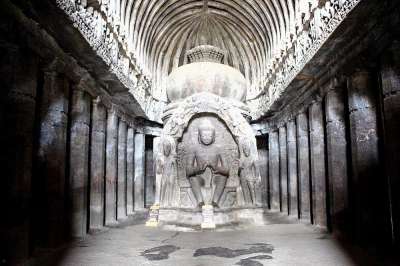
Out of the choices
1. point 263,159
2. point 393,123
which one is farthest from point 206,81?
point 393,123

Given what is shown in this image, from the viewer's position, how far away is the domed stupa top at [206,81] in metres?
15.4

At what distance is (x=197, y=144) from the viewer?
36.4ft

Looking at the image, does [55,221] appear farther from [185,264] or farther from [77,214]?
[185,264]

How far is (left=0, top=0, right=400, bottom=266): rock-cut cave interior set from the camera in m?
6.62

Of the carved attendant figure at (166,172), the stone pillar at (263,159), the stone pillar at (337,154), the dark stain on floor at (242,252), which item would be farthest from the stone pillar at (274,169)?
the dark stain on floor at (242,252)

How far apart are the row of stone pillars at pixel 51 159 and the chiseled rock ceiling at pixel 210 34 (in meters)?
1.42

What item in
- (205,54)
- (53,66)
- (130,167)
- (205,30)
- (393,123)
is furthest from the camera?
(205,30)

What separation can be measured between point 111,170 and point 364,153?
8.29m

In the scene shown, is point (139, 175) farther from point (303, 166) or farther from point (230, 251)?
point (230, 251)

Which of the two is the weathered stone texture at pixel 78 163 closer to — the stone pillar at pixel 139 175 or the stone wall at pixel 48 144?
the stone wall at pixel 48 144

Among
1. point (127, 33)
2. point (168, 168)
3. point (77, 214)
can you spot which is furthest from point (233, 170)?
point (127, 33)

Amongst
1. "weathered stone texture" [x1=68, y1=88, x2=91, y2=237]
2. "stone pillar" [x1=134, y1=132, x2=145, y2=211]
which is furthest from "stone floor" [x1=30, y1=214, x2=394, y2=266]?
"stone pillar" [x1=134, y1=132, x2=145, y2=211]

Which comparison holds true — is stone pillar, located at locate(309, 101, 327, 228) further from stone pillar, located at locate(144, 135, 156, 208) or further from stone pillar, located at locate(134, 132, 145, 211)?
stone pillar, located at locate(144, 135, 156, 208)

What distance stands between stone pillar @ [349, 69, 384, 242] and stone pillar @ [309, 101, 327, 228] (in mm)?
2403
